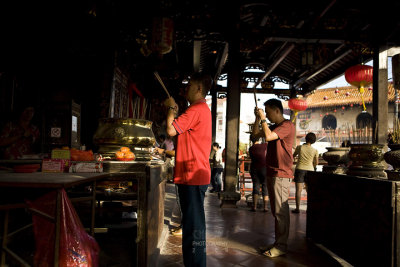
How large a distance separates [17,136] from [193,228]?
9.81ft

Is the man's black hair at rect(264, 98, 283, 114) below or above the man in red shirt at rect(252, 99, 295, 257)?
above

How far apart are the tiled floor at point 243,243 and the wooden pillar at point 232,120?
92 cm

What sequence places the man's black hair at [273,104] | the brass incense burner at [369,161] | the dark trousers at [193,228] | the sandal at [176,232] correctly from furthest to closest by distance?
the sandal at [176,232]
the man's black hair at [273,104]
the brass incense burner at [369,161]
the dark trousers at [193,228]

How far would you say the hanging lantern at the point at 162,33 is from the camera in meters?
5.30

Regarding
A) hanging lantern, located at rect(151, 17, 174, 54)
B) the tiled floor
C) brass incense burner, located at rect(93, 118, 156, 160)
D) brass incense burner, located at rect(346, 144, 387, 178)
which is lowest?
the tiled floor

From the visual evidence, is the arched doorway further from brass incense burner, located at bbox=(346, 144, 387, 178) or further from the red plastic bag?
the red plastic bag

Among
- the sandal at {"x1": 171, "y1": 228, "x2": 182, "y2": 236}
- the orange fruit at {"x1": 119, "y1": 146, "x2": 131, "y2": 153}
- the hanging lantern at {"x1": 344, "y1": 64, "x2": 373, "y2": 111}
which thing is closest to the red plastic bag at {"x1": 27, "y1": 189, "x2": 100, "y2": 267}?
the orange fruit at {"x1": 119, "y1": 146, "x2": 131, "y2": 153}

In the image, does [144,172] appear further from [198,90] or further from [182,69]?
[182,69]

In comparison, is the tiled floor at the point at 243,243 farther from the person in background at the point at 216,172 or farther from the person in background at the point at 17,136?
the person in background at the point at 216,172

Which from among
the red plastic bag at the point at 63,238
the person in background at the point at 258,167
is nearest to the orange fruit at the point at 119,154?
the red plastic bag at the point at 63,238

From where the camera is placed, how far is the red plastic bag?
174 cm

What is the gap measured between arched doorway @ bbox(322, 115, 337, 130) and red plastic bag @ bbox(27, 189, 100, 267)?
23372 mm

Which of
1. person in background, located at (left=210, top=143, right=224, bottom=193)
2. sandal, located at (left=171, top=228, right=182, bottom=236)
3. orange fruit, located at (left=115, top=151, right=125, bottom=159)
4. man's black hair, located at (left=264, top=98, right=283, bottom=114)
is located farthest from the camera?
person in background, located at (left=210, top=143, right=224, bottom=193)

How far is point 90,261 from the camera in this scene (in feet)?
6.09
